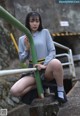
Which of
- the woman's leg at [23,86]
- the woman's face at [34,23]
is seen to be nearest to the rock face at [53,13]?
the woman's face at [34,23]

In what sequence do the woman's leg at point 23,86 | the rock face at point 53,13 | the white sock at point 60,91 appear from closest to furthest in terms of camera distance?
1. the woman's leg at point 23,86
2. the white sock at point 60,91
3. the rock face at point 53,13

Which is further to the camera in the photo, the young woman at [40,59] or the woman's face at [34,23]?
the woman's face at [34,23]

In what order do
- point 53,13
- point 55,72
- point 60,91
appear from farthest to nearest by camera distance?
point 53,13
point 60,91
point 55,72

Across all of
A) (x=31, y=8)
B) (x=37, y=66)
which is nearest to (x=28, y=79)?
(x=37, y=66)

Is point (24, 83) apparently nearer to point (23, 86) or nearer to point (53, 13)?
point (23, 86)

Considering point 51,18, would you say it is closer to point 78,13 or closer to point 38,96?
point 78,13

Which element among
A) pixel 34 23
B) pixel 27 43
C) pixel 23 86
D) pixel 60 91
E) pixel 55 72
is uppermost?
pixel 34 23

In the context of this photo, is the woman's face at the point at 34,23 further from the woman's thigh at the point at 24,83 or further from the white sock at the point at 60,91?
the white sock at the point at 60,91

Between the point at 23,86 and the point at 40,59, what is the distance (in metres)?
0.35

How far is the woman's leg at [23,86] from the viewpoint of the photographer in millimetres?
3304

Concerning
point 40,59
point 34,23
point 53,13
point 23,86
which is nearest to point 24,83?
point 23,86

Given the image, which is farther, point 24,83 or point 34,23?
point 34,23

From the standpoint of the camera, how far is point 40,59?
3.50 metres

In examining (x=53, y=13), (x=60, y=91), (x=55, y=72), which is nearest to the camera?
(x=55, y=72)
